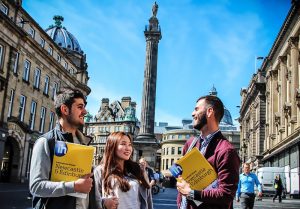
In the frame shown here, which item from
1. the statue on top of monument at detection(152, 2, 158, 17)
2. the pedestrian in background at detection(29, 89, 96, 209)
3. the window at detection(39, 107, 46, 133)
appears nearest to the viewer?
the pedestrian in background at detection(29, 89, 96, 209)

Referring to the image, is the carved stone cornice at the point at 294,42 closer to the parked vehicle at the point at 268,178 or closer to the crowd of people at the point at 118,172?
the parked vehicle at the point at 268,178

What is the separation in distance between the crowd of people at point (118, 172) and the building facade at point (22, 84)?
24414mm

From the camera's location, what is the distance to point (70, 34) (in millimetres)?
60000

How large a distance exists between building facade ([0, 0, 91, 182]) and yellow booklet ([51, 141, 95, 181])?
25119mm

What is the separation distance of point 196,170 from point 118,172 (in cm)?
111

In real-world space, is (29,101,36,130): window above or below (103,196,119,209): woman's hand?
above

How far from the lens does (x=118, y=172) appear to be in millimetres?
4457

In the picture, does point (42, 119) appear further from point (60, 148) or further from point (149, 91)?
point (60, 148)

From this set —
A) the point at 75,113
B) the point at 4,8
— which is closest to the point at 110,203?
the point at 75,113

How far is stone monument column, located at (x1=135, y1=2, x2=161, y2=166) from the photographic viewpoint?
1652 inches

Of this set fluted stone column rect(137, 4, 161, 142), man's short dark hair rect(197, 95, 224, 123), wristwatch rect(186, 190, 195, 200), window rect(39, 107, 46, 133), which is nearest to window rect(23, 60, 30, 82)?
window rect(39, 107, 46, 133)

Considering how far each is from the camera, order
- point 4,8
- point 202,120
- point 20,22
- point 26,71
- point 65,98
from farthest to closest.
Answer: point 26,71
point 20,22
point 4,8
point 202,120
point 65,98

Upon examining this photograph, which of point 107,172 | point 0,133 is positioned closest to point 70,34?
point 0,133

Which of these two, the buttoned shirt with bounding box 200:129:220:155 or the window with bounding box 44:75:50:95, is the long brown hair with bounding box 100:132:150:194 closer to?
the buttoned shirt with bounding box 200:129:220:155
